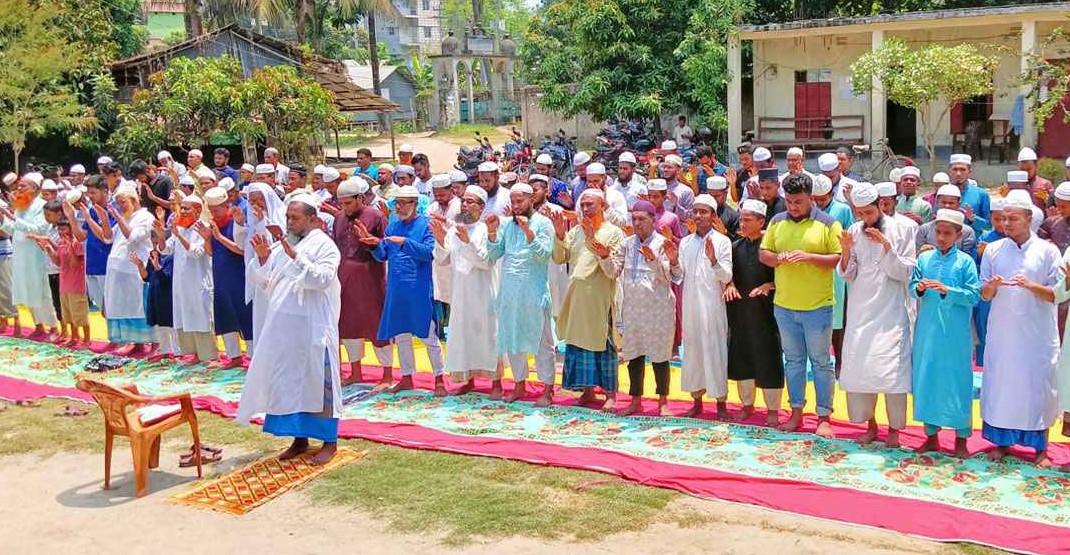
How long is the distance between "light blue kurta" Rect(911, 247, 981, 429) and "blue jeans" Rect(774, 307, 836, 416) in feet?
1.68

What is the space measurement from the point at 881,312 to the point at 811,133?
57.5ft

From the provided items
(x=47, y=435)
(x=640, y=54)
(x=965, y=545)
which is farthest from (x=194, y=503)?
(x=640, y=54)

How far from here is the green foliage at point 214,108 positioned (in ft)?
64.8

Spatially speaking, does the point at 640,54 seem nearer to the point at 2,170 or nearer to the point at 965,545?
the point at 2,170

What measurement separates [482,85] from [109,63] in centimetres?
2492

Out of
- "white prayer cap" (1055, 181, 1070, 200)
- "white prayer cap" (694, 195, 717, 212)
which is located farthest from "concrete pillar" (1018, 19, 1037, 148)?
"white prayer cap" (694, 195, 717, 212)

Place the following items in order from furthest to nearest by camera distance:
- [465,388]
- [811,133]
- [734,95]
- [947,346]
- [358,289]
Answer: [811,133] → [734,95] → [358,289] → [465,388] → [947,346]

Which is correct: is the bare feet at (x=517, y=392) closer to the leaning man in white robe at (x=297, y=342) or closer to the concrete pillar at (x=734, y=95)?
the leaning man in white robe at (x=297, y=342)

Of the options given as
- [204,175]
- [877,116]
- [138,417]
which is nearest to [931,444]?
[138,417]

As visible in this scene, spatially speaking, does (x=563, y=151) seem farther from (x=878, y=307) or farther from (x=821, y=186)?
(x=878, y=307)

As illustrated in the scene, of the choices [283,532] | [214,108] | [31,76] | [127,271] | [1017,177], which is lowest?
[283,532]

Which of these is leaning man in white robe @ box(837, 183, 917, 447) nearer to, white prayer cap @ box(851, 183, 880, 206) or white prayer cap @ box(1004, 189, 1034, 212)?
white prayer cap @ box(851, 183, 880, 206)

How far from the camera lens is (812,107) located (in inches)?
900

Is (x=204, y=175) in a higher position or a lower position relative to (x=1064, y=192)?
higher
